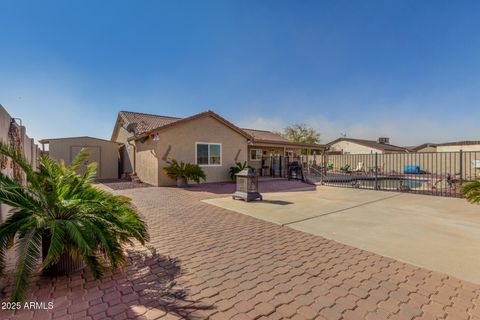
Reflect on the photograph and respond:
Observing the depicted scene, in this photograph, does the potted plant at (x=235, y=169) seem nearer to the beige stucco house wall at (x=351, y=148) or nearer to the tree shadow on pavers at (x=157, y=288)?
the tree shadow on pavers at (x=157, y=288)

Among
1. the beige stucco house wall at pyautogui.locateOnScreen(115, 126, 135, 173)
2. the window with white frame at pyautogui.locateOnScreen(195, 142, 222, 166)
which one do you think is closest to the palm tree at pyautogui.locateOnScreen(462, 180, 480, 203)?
the window with white frame at pyautogui.locateOnScreen(195, 142, 222, 166)

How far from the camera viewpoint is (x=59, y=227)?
2877 millimetres

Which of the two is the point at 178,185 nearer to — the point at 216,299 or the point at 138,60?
the point at 138,60

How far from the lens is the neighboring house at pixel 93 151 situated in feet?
55.2

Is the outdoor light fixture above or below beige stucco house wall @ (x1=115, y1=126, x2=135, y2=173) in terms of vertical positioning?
below

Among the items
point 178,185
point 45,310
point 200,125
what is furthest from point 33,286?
point 200,125

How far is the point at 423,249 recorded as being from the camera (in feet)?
14.5

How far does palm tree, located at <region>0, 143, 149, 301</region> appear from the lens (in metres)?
2.68

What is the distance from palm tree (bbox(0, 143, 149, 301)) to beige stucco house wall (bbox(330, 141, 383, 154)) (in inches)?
1547

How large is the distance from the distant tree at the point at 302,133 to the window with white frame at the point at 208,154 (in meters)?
31.9

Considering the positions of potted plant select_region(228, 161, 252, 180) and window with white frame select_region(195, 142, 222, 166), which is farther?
potted plant select_region(228, 161, 252, 180)

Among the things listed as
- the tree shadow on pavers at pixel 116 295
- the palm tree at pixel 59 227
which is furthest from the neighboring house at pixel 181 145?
the tree shadow on pavers at pixel 116 295

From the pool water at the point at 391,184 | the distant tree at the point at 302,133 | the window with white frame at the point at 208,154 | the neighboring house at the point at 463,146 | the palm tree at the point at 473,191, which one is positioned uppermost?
the distant tree at the point at 302,133

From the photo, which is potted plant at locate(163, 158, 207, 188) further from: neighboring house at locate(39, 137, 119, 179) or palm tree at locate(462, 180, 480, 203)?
palm tree at locate(462, 180, 480, 203)
